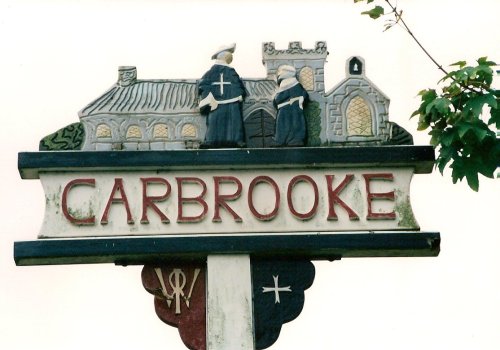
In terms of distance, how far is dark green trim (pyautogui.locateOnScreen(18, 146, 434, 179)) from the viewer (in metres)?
11.3

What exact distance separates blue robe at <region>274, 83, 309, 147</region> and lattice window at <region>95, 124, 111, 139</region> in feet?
4.71

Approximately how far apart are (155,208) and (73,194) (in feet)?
2.31

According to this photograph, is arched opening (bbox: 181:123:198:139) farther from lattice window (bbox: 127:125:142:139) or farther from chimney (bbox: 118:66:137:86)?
chimney (bbox: 118:66:137:86)

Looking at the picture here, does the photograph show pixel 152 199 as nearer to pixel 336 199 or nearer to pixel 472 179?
pixel 336 199

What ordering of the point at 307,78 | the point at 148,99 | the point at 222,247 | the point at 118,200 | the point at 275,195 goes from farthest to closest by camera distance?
the point at 307,78
the point at 148,99
the point at 275,195
the point at 118,200
the point at 222,247

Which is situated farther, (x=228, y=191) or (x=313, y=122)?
(x=313, y=122)

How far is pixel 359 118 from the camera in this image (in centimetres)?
1164

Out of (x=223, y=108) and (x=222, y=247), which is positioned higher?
(x=223, y=108)

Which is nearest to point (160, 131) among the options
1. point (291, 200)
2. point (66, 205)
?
point (66, 205)

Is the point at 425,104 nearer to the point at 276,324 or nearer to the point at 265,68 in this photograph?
the point at 265,68

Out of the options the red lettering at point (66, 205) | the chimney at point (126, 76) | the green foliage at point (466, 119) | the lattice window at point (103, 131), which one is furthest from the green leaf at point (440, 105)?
the red lettering at point (66, 205)

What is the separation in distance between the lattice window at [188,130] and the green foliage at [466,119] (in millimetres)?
1794

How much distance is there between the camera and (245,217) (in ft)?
37.2

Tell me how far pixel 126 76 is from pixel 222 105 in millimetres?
897
